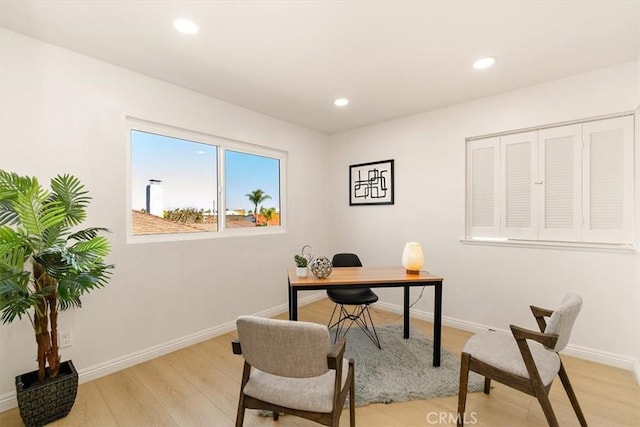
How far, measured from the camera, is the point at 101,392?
2.11 meters

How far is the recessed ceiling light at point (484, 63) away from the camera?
7.59ft

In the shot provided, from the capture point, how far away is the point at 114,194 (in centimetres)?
239

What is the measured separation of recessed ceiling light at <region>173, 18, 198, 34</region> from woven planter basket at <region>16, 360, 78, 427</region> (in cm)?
242

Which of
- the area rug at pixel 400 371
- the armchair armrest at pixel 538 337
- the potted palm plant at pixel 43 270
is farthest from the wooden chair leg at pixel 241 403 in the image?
the armchair armrest at pixel 538 337

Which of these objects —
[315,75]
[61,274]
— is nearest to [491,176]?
[315,75]

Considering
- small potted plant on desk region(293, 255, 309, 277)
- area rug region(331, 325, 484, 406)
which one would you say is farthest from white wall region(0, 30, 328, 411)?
area rug region(331, 325, 484, 406)

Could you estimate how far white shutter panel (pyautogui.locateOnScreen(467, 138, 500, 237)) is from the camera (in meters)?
3.10

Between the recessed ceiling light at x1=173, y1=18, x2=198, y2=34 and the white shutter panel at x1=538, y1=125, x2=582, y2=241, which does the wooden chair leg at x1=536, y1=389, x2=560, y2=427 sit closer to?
the white shutter panel at x1=538, y1=125, x2=582, y2=241

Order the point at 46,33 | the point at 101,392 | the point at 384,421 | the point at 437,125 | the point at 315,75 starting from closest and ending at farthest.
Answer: the point at 384,421 → the point at 46,33 → the point at 101,392 → the point at 315,75 → the point at 437,125

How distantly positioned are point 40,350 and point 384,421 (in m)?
2.23

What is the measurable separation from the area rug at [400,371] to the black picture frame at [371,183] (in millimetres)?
1792

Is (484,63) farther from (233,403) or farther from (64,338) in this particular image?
(64,338)

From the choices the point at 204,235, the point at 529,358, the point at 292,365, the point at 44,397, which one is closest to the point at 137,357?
the point at 44,397

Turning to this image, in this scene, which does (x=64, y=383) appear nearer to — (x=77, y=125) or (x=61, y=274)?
(x=61, y=274)
